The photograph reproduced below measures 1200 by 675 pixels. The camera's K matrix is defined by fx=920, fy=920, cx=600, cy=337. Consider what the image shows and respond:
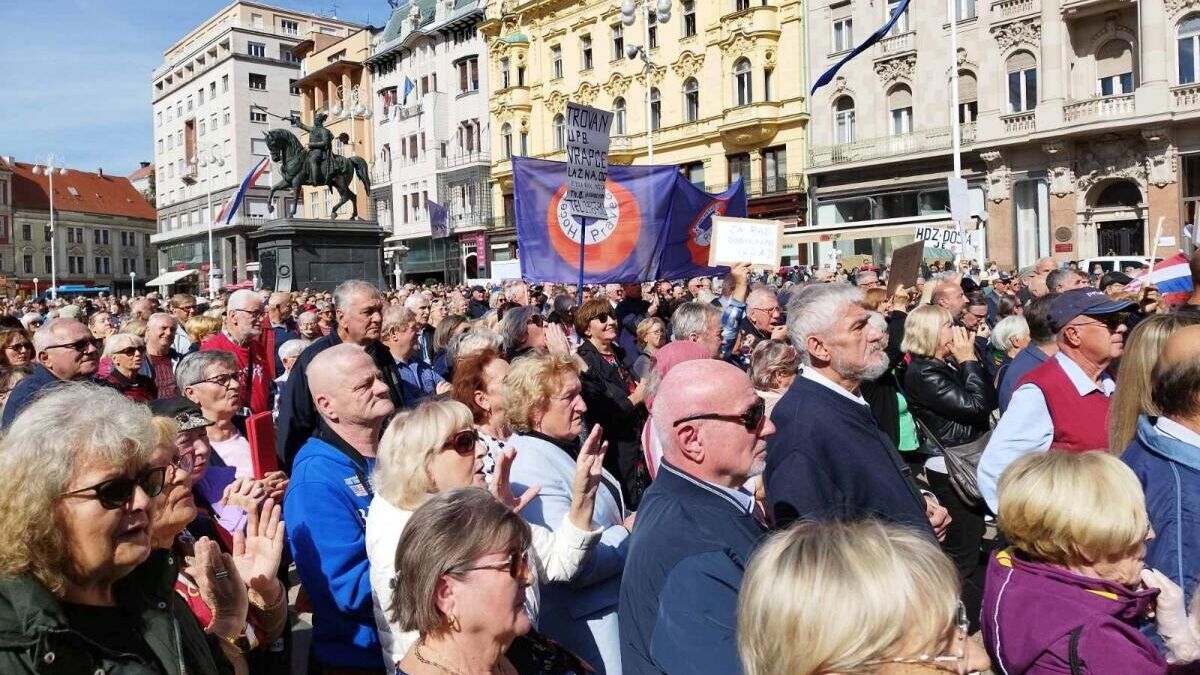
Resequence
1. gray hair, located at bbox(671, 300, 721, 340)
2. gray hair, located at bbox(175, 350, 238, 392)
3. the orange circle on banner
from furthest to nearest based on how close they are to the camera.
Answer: the orange circle on banner
gray hair, located at bbox(671, 300, 721, 340)
gray hair, located at bbox(175, 350, 238, 392)

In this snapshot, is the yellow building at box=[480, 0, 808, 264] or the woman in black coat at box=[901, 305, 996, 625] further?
the yellow building at box=[480, 0, 808, 264]

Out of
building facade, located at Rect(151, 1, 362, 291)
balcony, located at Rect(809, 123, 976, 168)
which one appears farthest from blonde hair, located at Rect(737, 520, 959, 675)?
building facade, located at Rect(151, 1, 362, 291)

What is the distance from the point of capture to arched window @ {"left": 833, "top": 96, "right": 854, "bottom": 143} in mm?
34781

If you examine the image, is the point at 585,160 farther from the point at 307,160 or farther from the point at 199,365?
the point at 307,160

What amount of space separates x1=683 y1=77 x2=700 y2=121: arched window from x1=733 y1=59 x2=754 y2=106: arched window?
7.24 ft

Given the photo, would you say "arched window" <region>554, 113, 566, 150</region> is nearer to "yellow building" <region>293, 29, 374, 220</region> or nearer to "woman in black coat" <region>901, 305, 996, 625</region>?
"yellow building" <region>293, 29, 374, 220</region>

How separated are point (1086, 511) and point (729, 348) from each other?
18.4 ft

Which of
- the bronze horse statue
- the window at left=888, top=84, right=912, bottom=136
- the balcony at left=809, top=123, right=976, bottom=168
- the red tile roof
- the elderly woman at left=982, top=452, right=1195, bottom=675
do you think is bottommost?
the elderly woman at left=982, top=452, right=1195, bottom=675

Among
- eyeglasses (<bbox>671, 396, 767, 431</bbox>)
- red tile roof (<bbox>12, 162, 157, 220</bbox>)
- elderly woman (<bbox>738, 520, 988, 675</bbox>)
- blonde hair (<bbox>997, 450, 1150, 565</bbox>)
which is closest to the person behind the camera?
elderly woman (<bbox>738, 520, 988, 675</bbox>)

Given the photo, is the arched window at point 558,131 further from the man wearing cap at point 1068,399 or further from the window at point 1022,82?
the man wearing cap at point 1068,399

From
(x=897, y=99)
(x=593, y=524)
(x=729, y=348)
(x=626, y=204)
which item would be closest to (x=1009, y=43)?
(x=897, y=99)

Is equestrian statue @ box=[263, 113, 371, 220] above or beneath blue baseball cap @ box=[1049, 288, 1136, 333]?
above

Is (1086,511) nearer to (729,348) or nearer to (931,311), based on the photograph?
(931,311)

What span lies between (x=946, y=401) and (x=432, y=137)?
163 feet
